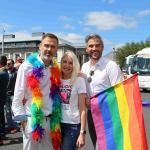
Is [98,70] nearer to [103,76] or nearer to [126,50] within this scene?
[103,76]

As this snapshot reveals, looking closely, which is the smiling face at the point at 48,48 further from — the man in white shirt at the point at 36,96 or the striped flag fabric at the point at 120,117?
the striped flag fabric at the point at 120,117

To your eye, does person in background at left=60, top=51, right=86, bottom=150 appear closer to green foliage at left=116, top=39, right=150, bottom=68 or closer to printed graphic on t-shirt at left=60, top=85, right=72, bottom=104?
printed graphic on t-shirt at left=60, top=85, right=72, bottom=104

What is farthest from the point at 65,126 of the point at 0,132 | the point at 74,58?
the point at 0,132

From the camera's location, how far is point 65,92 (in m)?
4.12

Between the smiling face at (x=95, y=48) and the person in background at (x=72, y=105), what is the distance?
34 cm

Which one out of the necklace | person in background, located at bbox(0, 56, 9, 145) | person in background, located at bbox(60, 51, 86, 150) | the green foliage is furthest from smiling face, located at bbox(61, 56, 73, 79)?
the green foliage

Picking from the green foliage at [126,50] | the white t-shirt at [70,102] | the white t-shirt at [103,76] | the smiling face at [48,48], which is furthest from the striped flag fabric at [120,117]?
the green foliage at [126,50]

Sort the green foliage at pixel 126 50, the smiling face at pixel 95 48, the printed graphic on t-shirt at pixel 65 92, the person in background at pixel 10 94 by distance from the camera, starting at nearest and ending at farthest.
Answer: the printed graphic on t-shirt at pixel 65 92
the smiling face at pixel 95 48
the person in background at pixel 10 94
the green foliage at pixel 126 50

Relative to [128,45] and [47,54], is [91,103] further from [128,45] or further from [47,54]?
[128,45]

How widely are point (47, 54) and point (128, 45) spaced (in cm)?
7308

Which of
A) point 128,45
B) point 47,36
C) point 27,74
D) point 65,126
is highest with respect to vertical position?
point 128,45

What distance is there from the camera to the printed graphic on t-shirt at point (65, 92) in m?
4.11

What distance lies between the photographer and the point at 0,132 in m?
8.50

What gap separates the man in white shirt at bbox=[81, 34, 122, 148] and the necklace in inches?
20.1
